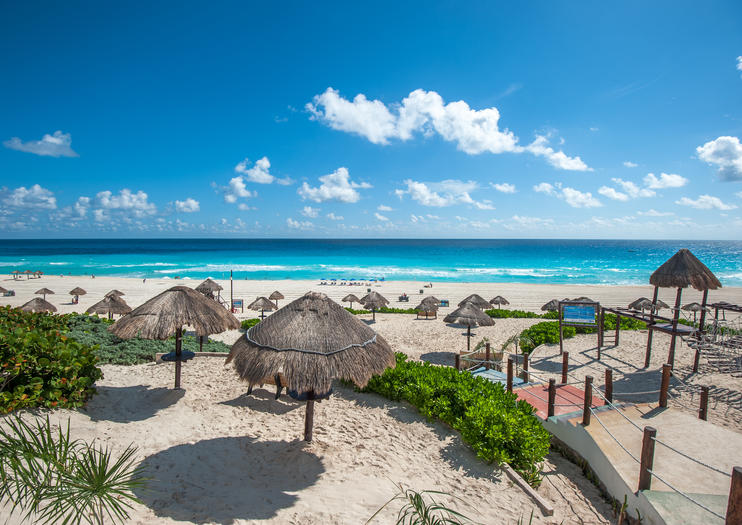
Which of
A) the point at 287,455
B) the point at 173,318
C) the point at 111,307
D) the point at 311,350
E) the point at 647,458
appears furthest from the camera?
the point at 111,307

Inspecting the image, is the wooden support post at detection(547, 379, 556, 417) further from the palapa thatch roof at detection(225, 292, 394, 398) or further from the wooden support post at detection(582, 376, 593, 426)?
the palapa thatch roof at detection(225, 292, 394, 398)

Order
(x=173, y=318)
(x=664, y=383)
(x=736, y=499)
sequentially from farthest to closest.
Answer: (x=664, y=383) → (x=173, y=318) → (x=736, y=499)

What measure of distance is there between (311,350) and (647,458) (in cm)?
496

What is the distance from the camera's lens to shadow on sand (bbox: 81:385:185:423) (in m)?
6.94

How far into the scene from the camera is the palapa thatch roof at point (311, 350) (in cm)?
525

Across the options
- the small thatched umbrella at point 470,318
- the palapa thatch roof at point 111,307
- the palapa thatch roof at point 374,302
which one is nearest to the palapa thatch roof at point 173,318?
the small thatched umbrella at point 470,318

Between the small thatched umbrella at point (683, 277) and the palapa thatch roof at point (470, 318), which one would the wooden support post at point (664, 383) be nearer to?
the small thatched umbrella at point (683, 277)

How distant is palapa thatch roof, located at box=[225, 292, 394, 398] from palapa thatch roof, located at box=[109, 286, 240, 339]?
2362 millimetres

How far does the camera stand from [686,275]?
471 inches

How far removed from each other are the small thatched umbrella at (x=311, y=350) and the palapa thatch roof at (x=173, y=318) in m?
2.36

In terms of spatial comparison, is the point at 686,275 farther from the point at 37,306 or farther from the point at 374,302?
the point at 37,306

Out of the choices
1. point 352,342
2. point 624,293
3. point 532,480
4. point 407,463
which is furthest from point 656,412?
point 624,293

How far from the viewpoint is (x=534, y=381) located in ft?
35.9

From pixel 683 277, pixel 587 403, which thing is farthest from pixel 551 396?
pixel 683 277
